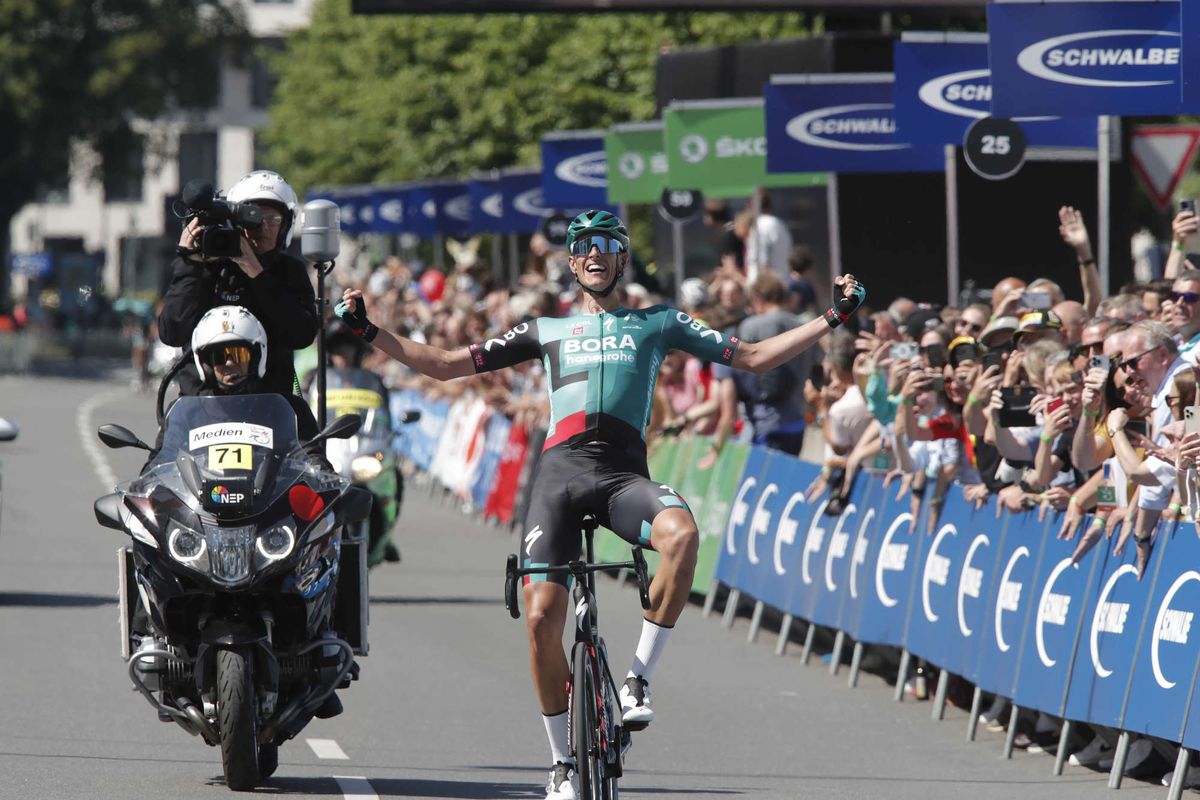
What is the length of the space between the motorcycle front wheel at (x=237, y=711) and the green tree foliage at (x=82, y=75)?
58386 mm

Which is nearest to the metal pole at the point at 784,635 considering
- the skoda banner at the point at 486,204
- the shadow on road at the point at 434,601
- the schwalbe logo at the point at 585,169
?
the shadow on road at the point at 434,601

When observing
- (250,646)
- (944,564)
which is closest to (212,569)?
(250,646)

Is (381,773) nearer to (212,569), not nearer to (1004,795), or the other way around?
(212,569)

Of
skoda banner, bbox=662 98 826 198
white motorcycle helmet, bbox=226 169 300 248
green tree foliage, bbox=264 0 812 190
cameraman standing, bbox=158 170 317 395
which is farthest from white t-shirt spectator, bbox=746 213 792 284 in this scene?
cameraman standing, bbox=158 170 317 395

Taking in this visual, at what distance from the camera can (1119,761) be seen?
384 inches

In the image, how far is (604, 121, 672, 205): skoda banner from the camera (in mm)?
22953

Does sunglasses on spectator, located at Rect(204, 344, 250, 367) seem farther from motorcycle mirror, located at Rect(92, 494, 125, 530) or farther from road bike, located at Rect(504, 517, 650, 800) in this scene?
road bike, located at Rect(504, 517, 650, 800)

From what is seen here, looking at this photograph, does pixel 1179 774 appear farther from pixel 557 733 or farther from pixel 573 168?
pixel 573 168

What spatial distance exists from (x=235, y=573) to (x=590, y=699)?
1530mm

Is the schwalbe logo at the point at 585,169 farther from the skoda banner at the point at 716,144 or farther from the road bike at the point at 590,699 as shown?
the road bike at the point at 590,699

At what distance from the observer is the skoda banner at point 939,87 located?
1633 cm

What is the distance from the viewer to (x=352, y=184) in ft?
186

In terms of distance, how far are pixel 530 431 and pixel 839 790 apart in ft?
37.6

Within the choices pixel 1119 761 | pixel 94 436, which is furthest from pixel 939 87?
pixel 94 436
